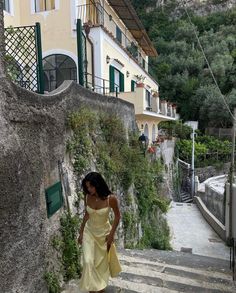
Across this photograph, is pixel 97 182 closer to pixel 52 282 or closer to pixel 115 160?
pixel 52 282

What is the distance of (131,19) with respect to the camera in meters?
17.0

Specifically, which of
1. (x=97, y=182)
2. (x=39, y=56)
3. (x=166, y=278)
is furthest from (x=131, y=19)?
(x=97, y=182)

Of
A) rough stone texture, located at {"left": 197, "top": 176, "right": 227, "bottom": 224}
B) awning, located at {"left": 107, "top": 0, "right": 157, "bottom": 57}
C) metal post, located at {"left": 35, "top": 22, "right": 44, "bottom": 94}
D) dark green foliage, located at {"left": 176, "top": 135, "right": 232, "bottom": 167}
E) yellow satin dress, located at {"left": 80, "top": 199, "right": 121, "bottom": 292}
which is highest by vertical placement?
awning, located at {"left": 107, "top": 0, "right": 157, "bottom": 57}

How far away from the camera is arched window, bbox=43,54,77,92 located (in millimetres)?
12438

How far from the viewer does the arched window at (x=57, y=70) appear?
1244cm

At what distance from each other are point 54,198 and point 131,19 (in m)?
15.0

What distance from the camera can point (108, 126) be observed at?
7.68 m

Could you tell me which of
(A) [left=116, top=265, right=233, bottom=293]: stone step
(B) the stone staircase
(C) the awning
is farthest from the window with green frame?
(A) [left=116, top=265, right=233, bottom=293]: stone step

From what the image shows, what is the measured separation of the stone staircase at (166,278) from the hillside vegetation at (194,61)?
1407 inches

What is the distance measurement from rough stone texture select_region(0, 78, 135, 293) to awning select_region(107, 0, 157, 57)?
1185cm

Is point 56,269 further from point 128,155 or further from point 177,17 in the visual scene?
point 177,17

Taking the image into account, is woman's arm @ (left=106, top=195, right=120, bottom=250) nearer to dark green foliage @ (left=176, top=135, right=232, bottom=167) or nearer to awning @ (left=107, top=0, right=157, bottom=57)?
awning @ (left=107, top=0, right=157, bottom=57)

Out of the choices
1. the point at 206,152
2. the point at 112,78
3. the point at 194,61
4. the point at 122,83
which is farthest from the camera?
the point at 194,61

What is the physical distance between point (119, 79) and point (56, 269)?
494 inches
